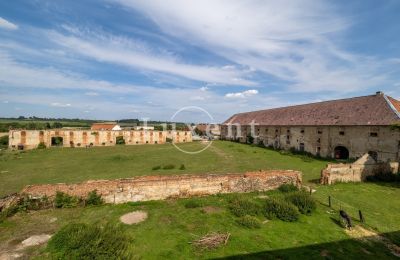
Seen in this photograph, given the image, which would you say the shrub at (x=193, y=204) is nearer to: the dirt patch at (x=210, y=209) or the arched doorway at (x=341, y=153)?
the dirt patch at (x=210, y=209)

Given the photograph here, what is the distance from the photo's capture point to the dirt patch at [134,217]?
8219mm

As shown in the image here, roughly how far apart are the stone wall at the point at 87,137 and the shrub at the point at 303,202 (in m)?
38.1

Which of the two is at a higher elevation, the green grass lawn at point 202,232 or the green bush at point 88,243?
the green bush at point 88,243

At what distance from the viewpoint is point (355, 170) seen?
49.5 ft

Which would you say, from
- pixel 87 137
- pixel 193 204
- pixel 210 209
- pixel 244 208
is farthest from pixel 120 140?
pixel 244 208

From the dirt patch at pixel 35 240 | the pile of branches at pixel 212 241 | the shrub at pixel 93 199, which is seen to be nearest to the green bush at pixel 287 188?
the pile of branches at pixel 212 241

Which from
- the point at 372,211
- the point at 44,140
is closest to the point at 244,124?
the point at 44,140

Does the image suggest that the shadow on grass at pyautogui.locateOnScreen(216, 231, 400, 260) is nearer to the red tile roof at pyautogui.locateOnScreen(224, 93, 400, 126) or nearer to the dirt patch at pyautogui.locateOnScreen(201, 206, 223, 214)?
the dirt patch at pyautogui.locateOnScreen(201, 206, 223, 214)

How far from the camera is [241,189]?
11.6 metres

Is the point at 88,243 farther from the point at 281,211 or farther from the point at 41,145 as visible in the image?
the point at 41,145

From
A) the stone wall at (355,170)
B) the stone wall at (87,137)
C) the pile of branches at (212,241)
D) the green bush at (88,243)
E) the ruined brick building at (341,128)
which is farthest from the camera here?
the stone wall at (87,137)

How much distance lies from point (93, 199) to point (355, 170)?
15.1m

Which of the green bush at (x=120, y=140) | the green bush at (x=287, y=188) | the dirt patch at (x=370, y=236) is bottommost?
the dirt patch at (x=370, y=236)

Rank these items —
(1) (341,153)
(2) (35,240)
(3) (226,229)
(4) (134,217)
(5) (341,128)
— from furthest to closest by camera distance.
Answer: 1. (1) (341,153)
2. (5) (341,128)
3. (4) (134,217)
4. (3) (226,229)
5. (2) (35,240)
